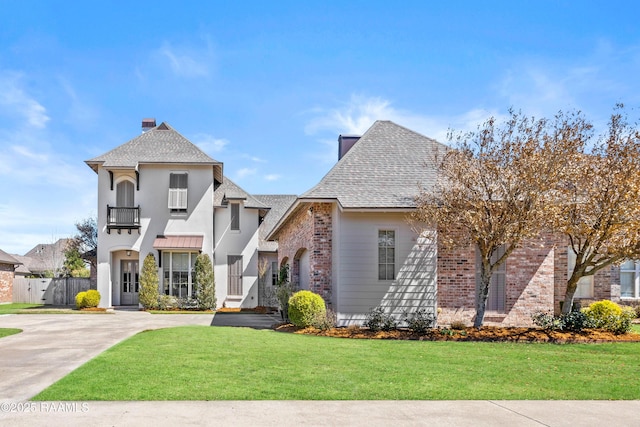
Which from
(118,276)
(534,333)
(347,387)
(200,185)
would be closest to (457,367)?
(347,387)

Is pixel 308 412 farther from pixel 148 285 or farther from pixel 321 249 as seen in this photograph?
pixel 148 285

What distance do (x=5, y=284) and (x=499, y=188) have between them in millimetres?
33867

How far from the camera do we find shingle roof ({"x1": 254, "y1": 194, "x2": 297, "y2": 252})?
3041 centimetres

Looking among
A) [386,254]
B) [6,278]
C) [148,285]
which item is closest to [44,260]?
[6,278]

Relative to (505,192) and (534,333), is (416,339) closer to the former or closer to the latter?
(534,333)

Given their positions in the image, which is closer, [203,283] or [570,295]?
[570,295]

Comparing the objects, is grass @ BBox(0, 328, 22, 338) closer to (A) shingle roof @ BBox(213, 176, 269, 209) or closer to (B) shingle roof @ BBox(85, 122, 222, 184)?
(B) shingle roof @ BBox(85, 122, 222, 184)

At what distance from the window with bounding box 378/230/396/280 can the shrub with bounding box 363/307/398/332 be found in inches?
39.5

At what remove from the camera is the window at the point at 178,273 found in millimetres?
25734

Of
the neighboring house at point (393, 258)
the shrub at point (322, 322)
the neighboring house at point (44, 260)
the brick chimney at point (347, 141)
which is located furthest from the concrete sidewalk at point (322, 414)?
the neighboring house at point (44, 260)

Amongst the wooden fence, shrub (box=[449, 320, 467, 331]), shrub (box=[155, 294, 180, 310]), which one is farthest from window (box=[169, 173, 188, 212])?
shrub (box=[449, 320, 467, 331])

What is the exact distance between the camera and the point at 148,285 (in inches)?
977

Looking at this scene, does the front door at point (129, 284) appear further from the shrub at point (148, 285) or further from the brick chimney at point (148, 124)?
the brick chimney at point (148, 124)

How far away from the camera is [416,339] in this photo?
1364cm
